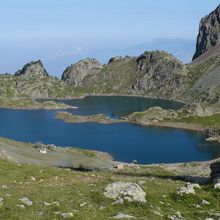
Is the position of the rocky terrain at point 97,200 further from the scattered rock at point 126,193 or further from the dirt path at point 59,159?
the dirt path at point 59,159

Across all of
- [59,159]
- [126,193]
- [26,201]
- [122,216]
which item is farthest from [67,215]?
[59,159]

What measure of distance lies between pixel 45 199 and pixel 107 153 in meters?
142

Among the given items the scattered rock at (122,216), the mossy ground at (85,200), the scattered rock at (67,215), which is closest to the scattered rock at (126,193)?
the mossy ground at (85,200)

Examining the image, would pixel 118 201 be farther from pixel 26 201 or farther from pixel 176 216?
pixel 26 201

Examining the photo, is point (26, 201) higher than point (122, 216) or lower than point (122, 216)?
higher

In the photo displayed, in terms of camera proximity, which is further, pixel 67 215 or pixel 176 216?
pixel 176 216

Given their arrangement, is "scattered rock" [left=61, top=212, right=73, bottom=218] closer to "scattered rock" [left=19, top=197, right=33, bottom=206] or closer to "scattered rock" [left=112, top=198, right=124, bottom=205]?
"scattered rock" [left=19, top=197, right=33, bottom=206]

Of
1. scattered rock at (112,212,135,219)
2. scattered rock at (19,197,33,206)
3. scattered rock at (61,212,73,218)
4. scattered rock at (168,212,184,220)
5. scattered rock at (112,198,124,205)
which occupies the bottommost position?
scattered rock at (168,212,184,220)

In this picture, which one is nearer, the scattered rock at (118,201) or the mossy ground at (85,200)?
the mossy ground at (85,200)

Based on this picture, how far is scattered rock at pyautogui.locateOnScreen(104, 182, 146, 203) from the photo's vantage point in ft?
120

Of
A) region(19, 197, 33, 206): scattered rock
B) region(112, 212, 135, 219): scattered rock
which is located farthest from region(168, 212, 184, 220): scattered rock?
region(19, 197, 33, 206): scattered rock

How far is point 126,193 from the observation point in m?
36.9

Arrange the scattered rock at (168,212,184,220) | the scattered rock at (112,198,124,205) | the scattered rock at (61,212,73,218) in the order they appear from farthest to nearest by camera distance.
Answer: the scattered rock at (112,198,124,205)
the scattered rock at (168,212,184,220)
the scattered rock at (61,212,73,218)

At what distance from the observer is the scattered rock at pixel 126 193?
36.4 m
